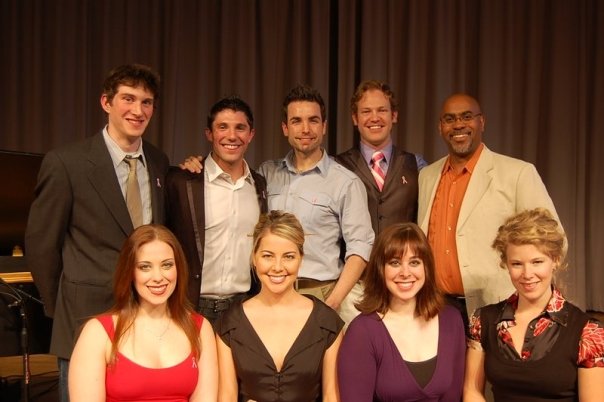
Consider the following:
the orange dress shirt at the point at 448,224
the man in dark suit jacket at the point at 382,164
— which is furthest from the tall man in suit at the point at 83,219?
the orange dress shirt at the point at 448,224

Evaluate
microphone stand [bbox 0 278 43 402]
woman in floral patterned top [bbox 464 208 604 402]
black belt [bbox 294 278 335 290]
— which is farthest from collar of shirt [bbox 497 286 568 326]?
microphone stand [bbox 0 278 43 402]

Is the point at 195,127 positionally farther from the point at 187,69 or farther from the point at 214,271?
the point at 214,271

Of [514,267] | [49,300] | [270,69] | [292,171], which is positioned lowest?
[49,300]

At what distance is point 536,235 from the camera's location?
7.96ft

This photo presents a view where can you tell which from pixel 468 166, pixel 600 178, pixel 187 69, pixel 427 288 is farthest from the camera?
pixel 187 69

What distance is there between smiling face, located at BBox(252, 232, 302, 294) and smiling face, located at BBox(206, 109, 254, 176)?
1.94ft

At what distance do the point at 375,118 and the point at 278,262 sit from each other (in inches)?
45.2

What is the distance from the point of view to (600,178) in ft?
20.0

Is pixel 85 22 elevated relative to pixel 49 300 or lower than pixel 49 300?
elevated

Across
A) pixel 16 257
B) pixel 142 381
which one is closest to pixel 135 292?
pixel 142 381

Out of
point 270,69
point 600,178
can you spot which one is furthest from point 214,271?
point 600,178

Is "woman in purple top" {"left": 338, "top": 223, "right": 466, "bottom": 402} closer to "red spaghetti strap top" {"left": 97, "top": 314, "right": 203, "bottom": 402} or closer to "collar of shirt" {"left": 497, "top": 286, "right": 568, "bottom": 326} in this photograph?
"collar of shirt" {"left": 497, "top": 286, "right": 568, "bottom": 326}

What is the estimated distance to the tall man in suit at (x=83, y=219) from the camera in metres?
2.67

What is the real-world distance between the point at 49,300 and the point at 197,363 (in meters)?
0.73
